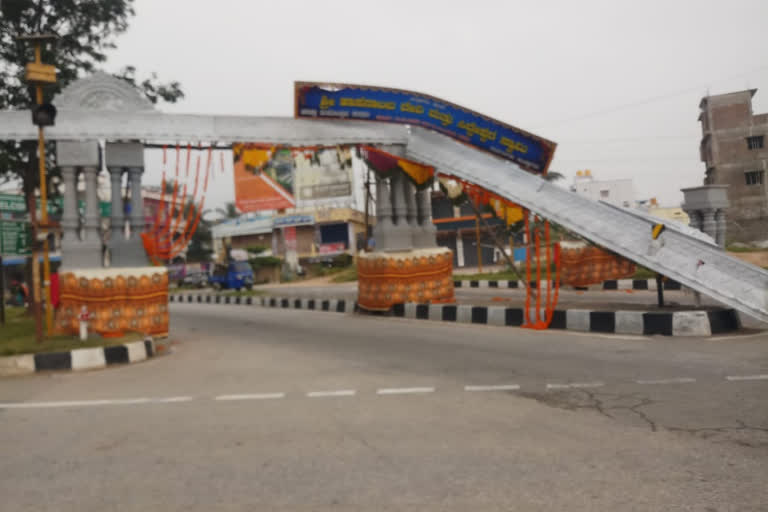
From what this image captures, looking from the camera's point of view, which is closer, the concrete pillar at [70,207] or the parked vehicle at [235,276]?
the concrete pillar at [70,207]

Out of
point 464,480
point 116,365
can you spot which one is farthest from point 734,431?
point 116,365

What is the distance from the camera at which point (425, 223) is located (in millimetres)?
13984

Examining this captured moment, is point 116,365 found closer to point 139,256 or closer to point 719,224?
point 139,256

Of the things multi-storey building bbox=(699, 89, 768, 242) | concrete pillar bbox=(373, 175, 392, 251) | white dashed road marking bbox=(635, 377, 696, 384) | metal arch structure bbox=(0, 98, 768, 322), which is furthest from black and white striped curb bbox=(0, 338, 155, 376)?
multi-storey building bbox=(699, 89, 768, 242)

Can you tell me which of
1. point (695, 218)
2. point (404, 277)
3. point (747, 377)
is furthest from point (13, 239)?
point (695, 218)

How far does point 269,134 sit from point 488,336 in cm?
595

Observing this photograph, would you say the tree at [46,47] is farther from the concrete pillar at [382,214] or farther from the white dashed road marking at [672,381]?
the white dashed road marking at [672,381]

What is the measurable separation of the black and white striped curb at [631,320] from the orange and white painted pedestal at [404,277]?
2.47 m

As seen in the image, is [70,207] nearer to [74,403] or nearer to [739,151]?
[74,403]

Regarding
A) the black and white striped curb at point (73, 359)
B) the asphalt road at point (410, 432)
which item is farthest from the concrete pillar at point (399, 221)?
the black and white striped curb at point (73, 359)

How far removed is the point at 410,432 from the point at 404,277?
29.8 ft

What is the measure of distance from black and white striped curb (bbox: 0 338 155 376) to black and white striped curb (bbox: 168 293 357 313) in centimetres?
699

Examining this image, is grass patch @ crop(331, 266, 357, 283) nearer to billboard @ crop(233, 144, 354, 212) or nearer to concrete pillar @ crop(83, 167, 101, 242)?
billboard @ crop(233, 144, 354, 212)

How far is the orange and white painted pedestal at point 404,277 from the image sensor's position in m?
12.9
